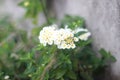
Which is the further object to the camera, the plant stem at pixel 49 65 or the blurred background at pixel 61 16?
the blurred background at pixel 61 16

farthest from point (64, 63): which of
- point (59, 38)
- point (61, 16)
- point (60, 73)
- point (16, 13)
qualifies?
point (16, 13)

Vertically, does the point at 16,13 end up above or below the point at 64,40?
below

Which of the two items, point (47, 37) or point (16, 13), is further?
point (16, 13)

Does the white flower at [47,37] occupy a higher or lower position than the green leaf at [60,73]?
higher

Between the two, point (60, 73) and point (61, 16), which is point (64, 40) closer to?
point (60, 73)

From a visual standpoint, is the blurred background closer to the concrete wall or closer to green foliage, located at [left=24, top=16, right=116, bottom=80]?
green foliage, located at [left=24, top=16, right=116, bottom=80]

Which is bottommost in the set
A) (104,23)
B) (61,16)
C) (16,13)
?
(16,13)

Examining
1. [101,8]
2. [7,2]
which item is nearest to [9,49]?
[101,8]

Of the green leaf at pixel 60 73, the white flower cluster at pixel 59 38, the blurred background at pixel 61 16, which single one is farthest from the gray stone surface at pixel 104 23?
the green leaf at pixel 60 73

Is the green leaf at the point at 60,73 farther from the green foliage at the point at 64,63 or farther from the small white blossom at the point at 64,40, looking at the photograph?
the small white blossom at the point at 64,40
